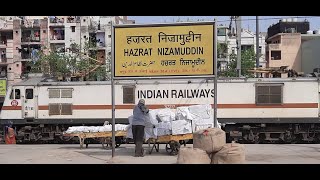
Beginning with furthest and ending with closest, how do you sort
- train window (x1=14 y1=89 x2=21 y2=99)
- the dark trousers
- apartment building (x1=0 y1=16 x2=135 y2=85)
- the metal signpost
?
1. apartment building (x1=0 y1=16 x2=135 y2=85)
2. train window (x1=14 y1=89 x2=21 y2=99)
3. the dark trousers
4. the metal signpost

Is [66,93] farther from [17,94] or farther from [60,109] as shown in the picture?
[17,94]

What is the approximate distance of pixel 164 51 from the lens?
1308cm

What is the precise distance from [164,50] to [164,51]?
0.03 metres

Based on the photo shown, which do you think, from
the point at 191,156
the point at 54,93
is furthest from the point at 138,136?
the point at 54,93

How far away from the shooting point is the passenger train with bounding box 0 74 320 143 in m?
21.4

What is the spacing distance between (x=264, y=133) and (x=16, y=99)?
1183 cm

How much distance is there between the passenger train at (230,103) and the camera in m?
21.4

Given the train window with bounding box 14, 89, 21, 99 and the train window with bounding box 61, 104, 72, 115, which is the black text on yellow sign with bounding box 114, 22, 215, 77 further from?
the train window with bounding box 14, 89, 21, 99

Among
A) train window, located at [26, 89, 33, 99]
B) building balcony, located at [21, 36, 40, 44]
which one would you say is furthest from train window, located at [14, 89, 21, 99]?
building balcony, located at [21, 36, 40, 44]

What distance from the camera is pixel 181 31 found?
1291cm

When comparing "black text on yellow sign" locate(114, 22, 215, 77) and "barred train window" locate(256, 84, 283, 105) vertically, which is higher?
"black text on yellow sign" locate(114, 22, 215, 77)

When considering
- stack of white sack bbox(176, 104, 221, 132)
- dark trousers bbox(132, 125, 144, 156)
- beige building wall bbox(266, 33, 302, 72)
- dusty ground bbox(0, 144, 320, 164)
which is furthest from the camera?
beige building wall bbox(266, 33, 302, 72)

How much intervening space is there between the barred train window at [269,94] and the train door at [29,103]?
1054 centimetres
